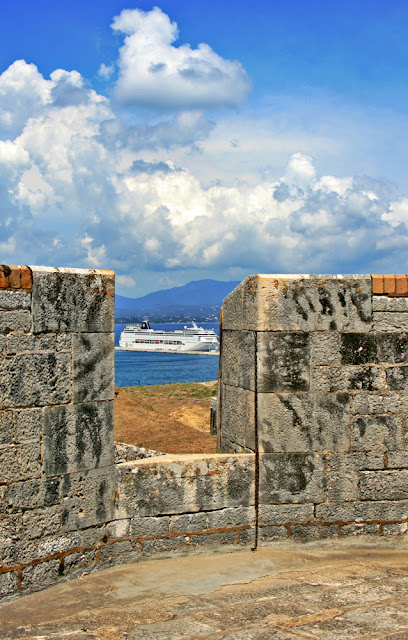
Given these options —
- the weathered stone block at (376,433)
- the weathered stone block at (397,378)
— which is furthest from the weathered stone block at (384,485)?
the weathered stone block at (397,378)

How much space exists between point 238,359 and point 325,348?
832 millimetres

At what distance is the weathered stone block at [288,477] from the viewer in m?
5.62

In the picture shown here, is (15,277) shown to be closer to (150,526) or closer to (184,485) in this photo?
(184,485)

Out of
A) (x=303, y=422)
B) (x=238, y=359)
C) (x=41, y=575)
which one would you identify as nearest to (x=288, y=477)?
(x=303, y=422)

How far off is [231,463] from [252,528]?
62cm

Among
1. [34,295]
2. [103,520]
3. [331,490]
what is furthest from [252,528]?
[34,295]

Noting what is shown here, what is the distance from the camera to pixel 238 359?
6.01 m

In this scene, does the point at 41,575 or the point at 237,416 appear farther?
the point at 237,416

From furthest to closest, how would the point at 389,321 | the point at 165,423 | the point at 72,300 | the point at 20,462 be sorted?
the point at 165,423
the point at 389,321
the point at 72,300
the point at 20,462

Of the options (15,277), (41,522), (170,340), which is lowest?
(170,340)

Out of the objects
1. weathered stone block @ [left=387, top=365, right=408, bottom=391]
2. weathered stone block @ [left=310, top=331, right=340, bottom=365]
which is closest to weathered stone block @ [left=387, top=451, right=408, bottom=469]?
weathered stone block @ [left=387, top=365, right=408, bottom=391]

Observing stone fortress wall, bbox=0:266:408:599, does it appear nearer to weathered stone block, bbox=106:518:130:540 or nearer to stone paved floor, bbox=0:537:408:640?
weathered stone block, bbox=106:518:130:540

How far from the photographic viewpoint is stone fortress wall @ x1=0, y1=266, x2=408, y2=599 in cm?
481

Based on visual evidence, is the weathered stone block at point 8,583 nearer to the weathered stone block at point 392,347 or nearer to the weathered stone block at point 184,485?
the weathered stone block at point 184,485
